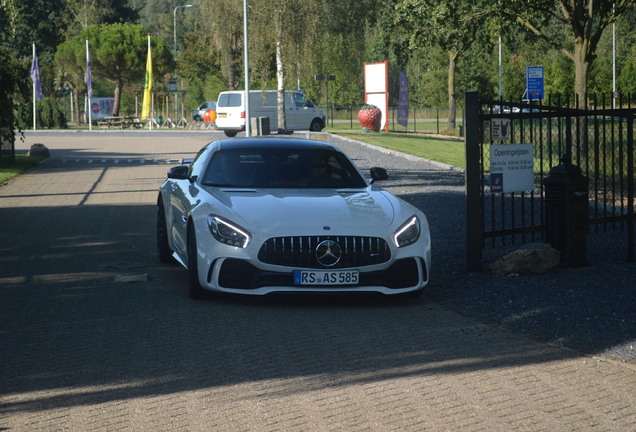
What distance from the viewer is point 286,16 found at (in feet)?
158

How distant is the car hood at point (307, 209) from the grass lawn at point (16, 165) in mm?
15405

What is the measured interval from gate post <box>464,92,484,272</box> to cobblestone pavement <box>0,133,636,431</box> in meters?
1.55

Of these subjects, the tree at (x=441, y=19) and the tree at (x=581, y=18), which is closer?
the tree at (x=581, y=18)

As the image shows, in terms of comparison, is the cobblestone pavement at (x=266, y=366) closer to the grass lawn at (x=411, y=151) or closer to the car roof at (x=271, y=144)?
the car roof at (x=271, y=144)

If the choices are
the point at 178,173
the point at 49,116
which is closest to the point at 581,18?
the point at 178,173

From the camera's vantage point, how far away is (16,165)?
93.8 feet

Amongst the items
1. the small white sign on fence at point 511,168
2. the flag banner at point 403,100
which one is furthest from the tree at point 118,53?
the small white sign on fence at point 511,168

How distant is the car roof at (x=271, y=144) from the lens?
10.4 meters

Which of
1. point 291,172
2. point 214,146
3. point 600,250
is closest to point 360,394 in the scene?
point 291,172

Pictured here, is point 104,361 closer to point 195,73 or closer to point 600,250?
point 600,250

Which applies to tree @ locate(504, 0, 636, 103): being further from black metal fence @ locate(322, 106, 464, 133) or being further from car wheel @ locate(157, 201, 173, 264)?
black metal fence @ locate(322, 106, 464, 133)

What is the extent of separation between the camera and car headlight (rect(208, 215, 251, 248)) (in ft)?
28.3

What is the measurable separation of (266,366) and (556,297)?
3434 millimetres

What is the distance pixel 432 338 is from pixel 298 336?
97cm
